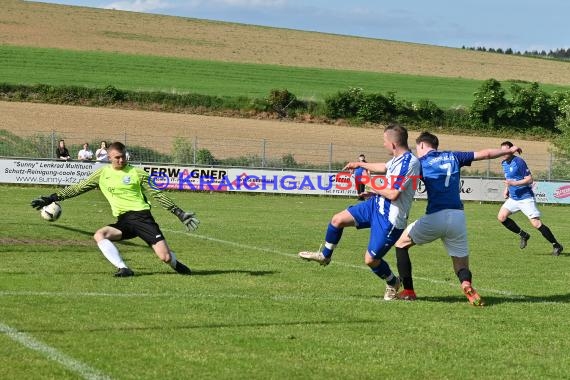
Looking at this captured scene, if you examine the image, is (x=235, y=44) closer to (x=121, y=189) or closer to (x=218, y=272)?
(x=218, y=272)

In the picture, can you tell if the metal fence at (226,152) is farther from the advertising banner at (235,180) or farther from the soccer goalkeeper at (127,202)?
the soccer goalkeeper at (127,202)

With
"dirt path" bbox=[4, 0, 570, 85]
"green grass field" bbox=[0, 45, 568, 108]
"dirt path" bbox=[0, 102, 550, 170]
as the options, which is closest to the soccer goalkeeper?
"dirt path" bbox=[0, 102, 550, 170]

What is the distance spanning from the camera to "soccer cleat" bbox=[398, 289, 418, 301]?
11784mm

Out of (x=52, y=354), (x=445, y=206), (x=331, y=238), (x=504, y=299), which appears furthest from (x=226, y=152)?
(x=52, y=354)

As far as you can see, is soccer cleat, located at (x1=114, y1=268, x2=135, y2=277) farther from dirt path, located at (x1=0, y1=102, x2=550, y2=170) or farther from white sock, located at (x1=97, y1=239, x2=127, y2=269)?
dirt path, located at (x1=0, y1=102, x2=550, y2=170)

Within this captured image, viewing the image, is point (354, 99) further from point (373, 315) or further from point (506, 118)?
point (373, 315)

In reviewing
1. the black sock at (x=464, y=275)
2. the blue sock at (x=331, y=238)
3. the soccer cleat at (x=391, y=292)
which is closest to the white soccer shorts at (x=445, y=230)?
the black sock at (x=464, y=275)

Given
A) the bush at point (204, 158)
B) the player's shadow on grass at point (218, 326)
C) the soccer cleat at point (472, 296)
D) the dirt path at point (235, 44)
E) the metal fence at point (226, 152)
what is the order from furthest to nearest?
1. the dirt path at point (235, 44)
2. the bush at point (204, 158)
3. the metal fence at point (226, 152)
4. the soccer cleat at point (472, 296)
5. the player's shadow on grass at point (218, 326)

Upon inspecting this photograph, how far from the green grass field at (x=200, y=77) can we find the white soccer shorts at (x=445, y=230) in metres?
51.2

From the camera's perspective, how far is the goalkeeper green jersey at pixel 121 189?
13422 mm

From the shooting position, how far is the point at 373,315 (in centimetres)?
1050

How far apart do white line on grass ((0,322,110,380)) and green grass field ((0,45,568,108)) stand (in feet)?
174

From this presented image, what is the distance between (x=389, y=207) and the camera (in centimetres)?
1138

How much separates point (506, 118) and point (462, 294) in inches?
2180
